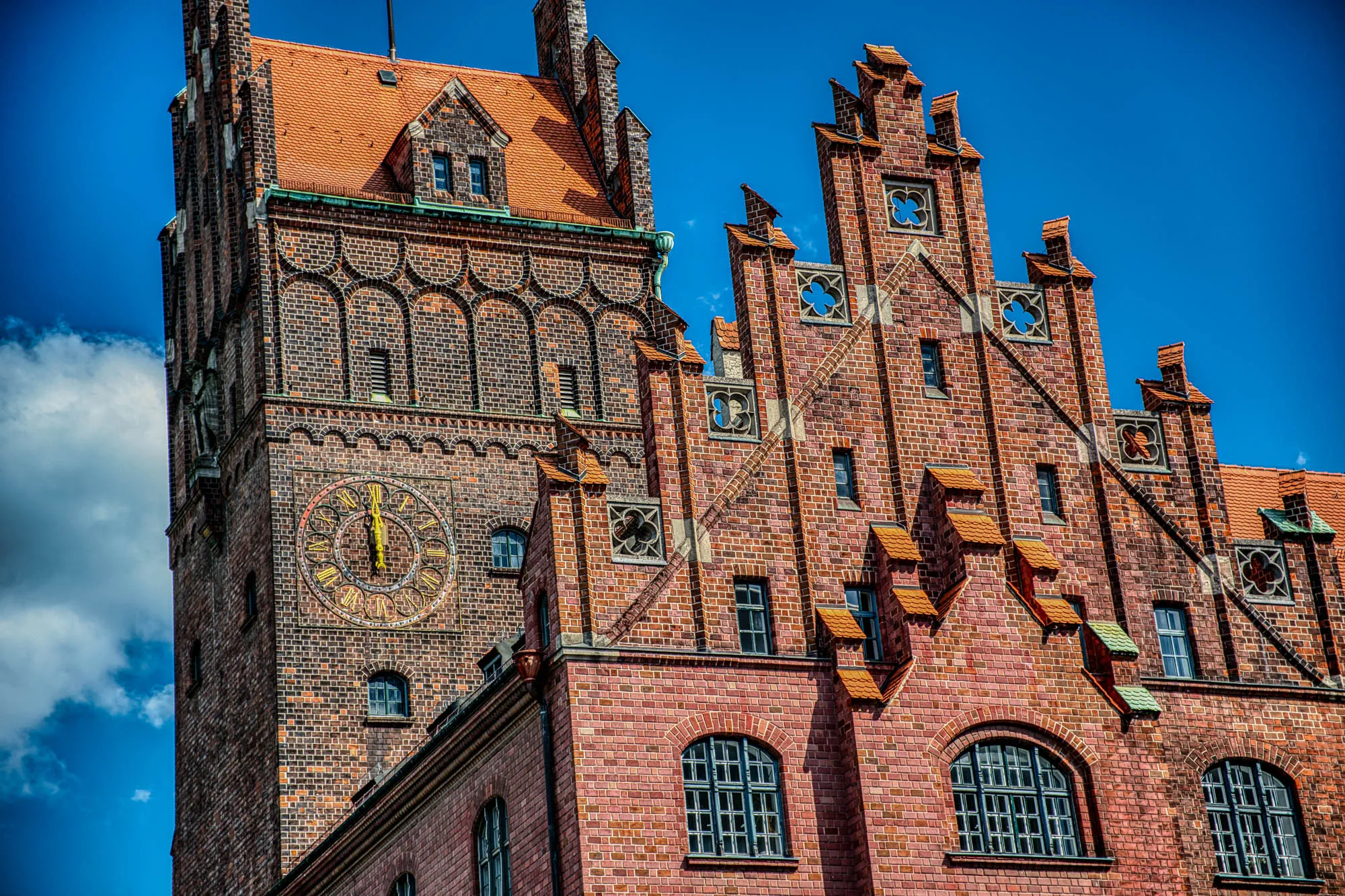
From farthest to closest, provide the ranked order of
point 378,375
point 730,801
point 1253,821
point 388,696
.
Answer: point 378,375 → point 388,696 → point 1253,821 → point 730,801

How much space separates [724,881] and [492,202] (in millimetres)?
29302

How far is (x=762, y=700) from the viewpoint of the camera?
39781 mm

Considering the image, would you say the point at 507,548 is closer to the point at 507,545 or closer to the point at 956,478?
the point at 507,545

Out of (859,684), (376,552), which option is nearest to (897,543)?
(859,684)

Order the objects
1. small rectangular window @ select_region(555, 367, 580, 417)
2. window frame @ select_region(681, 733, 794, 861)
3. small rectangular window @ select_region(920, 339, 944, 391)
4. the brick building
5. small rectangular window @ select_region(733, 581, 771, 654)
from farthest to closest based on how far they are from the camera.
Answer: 1. small rectangular window @ select_region(555, 367, 580, 417)
2. small rectangular window @ select_region(920, 339, 944, 391)
3. small rectangular window @ select_region(733, 581, 771, 654)
4. the brick building
5. window frame @ select_region(681, 733, 794, 861)

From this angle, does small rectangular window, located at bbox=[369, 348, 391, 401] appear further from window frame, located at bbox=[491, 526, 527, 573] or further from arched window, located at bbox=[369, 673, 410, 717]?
arched window, located at bbox=[369, 673, 410, 717]

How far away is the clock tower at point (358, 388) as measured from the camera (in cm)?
5706

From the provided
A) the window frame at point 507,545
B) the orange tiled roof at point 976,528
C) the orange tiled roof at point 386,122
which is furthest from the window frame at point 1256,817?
the orange tiled roof at point 386,122

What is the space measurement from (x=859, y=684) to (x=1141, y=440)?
9124 mm

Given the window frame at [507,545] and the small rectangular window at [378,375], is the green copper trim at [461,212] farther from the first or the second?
the window frame at [507,545]

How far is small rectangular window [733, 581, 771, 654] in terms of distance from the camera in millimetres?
40688

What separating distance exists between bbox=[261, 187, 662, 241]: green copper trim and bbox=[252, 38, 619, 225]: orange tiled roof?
51 cm

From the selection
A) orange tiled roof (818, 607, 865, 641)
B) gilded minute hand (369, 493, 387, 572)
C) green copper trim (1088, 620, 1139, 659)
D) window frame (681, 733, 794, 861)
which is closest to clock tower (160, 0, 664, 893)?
gilded minute hand (369, 493, 387, 572)

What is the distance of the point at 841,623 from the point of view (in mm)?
40844
